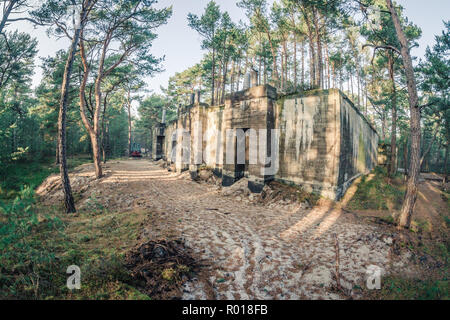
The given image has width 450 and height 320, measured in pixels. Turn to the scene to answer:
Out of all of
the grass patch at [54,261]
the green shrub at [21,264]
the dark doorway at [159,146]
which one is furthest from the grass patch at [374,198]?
the dark doorway at [159,146]

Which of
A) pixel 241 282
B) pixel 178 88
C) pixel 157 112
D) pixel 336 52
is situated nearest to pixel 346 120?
pixel 241 282

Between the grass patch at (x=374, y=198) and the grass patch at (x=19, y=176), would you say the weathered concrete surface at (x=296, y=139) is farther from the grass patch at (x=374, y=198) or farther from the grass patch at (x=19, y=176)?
the grass patch at (x=19, y=176)

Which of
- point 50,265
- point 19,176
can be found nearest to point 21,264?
point 50,265

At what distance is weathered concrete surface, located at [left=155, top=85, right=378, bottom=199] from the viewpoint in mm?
8758

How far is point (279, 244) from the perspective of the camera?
4.98 meters

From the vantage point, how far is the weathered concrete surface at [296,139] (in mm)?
8758

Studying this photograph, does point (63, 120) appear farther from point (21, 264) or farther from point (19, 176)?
point (19, 176)

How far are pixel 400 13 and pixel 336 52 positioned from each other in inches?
412

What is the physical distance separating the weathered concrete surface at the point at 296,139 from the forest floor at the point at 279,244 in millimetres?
942

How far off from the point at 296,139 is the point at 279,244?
20.0 feet

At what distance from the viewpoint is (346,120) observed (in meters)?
9.54

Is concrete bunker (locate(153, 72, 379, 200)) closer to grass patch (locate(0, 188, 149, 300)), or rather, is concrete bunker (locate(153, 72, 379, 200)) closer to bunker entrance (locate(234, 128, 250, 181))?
bunker entrance (locate(234, 128, 250, 181))

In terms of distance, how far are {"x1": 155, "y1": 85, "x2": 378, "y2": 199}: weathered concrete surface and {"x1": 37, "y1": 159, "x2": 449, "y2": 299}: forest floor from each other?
0.94m

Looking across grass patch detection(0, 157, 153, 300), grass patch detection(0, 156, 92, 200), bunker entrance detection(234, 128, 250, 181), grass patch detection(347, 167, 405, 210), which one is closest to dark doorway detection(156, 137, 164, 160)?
grass patch detection(0, 156, 92, 200)
